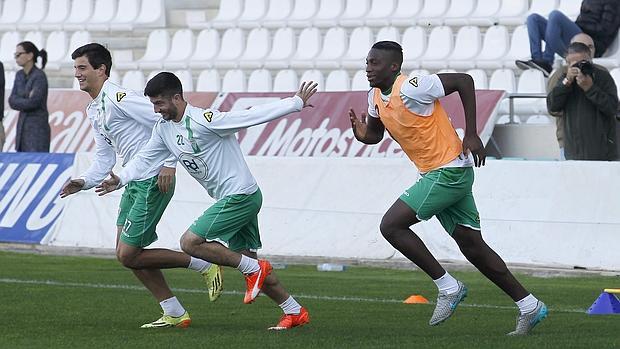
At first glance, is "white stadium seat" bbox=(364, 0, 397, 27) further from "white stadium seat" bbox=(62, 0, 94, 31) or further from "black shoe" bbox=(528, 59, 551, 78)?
"white stadium seat" bbox=(62, 0, 94, 31)

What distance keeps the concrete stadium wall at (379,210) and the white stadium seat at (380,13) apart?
6.96 metres

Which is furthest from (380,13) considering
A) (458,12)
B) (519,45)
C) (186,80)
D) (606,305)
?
(606,305)

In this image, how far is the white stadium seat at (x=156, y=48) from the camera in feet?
88.7

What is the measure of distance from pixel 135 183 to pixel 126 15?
18.2m

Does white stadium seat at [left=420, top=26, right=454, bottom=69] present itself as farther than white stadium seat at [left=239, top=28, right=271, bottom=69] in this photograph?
No

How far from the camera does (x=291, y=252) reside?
1769 cm

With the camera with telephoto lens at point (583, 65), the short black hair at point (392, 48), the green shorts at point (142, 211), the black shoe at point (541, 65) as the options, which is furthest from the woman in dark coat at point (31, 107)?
the short black hair at point (392, 48)

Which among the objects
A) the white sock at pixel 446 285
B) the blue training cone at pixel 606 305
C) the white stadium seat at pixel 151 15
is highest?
the white sock at pixel 446 285

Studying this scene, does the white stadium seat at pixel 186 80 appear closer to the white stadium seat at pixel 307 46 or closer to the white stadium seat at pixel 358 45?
the white stadium seat at pixel 307 46

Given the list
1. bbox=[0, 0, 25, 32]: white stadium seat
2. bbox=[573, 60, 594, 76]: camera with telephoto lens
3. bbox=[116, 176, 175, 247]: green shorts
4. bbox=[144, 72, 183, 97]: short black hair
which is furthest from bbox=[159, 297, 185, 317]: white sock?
bbox=[0, 0, 25, 32]: white stadium seat

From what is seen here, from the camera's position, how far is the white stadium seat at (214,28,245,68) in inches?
1024

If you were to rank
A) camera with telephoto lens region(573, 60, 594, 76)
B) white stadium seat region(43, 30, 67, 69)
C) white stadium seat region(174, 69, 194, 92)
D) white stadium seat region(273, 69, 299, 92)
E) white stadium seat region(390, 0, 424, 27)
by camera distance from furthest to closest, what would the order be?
white stadium seat region(43, 30, 67, 69) → white stadium seat region(174, 69, 194, 92) → white stadium seat region(390, 0, 424, 27) → white stadium seat region(273, 69, 299, 92) → camera with telephoto lens region(573, 60, 594, 76)

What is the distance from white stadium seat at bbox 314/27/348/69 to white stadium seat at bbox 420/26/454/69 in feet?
5.25

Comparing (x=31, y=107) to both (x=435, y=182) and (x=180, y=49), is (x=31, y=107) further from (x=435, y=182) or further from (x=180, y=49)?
(x=435, y=182)
